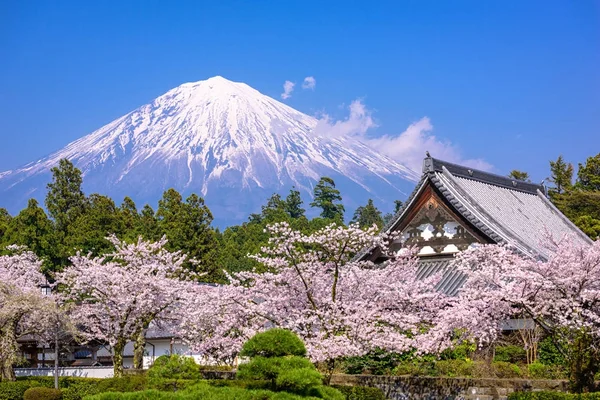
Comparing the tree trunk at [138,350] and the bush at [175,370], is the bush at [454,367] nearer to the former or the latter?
the bush at [175,370]

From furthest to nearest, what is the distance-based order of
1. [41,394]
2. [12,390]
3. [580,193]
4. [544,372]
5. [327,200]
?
[327,200], [580,193], [12,390], [41,394], [544,372]

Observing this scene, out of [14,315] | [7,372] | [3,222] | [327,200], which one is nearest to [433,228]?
[14,315]

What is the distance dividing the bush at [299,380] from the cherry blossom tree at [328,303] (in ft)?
8.08

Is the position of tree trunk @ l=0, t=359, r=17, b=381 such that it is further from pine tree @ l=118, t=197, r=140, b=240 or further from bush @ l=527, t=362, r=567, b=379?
pine tree @ l=118, t=197, r=140, b=240

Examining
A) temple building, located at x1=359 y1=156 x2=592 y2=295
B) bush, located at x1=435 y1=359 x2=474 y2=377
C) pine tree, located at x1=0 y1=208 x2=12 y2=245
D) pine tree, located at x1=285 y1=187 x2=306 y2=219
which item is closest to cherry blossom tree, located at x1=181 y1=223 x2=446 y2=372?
bush, located at x1=435 y1=359 x2=474 y2=377

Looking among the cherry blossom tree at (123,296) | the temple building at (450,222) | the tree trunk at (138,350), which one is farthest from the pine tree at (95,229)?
the temple building at (450,222)

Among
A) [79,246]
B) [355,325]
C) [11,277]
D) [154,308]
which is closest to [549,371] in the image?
[355,325]

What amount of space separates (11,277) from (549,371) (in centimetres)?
2188

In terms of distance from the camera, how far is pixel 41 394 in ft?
73.9

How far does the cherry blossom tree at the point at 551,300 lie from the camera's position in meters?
15.1

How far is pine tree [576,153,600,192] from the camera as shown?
44844 millimetres

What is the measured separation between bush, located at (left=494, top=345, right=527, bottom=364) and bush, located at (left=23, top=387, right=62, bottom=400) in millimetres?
12962

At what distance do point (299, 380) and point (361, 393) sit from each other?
4.01 metres

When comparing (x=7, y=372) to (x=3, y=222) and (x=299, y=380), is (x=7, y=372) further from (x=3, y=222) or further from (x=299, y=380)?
(x=3, y=222)
